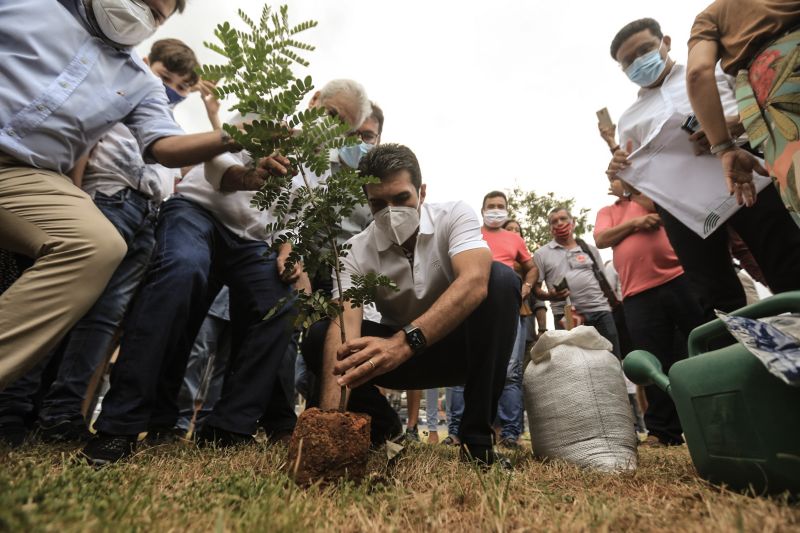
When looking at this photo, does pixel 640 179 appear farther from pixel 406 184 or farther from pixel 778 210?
pixel 406 184

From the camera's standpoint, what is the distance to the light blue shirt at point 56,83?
168cm

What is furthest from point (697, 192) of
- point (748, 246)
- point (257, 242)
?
point (257, 242)

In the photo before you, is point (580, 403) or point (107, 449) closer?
point (107, 449)

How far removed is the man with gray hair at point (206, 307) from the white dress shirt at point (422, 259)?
46cm

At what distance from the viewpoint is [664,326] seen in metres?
3.24

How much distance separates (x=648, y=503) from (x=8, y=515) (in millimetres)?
1403

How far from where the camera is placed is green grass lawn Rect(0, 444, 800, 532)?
2.96 ft

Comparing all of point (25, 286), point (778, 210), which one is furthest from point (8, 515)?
point (778, 210)

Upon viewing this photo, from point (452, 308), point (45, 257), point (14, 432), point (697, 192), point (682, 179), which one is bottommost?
point (14, 432)

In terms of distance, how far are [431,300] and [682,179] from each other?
1.47 m

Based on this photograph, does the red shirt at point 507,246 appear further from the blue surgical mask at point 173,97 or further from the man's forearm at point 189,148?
the man's forearm at point 189,148

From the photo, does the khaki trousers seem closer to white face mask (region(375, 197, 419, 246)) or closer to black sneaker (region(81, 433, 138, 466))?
black sneaker (region(81, 433, 138, 466))

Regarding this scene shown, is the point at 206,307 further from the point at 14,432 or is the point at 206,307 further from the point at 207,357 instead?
the point at 207,357

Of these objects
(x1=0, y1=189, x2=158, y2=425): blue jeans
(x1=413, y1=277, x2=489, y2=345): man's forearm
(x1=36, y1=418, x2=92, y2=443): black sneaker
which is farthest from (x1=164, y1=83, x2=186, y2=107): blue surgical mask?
(x1=413, y1=277, x2=489, y2=345): man's forearm
